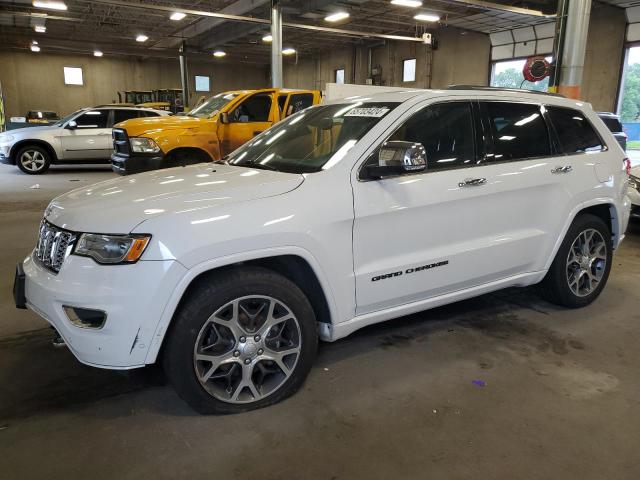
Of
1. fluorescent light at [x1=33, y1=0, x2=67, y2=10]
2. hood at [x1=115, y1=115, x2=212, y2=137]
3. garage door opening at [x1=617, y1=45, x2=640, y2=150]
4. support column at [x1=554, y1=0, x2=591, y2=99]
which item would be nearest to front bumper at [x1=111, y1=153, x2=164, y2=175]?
hood at [x1=115, y1=115, x2=212, y2=137]

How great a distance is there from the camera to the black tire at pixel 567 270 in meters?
3.91

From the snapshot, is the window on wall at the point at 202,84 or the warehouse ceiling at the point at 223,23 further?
the window on wall at the point at 202,84

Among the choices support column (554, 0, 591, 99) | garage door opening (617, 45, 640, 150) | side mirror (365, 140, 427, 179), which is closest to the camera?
side mirror (365, 140, 427, 179)

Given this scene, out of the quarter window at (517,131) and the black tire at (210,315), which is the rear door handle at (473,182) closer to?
the quarter window at (517,131)

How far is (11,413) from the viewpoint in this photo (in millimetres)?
2666

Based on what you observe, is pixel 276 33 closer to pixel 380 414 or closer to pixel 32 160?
pixel 32 160

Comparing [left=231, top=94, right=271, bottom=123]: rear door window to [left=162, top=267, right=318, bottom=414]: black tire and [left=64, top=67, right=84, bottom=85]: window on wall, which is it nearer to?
[left=162, top=267, right=318, bottom=414]: black tire

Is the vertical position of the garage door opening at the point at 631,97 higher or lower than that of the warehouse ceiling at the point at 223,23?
lower

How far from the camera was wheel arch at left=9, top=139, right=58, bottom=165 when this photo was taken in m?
12.5

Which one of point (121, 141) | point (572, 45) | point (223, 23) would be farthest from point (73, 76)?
point (572, 45)

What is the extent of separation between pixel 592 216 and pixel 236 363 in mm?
3092

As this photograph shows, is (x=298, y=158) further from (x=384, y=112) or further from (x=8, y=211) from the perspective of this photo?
(x=8, y=211)

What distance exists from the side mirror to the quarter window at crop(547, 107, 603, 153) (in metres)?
1.60

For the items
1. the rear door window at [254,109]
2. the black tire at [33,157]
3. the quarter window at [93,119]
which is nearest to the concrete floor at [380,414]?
the rear door window at [254,109]
